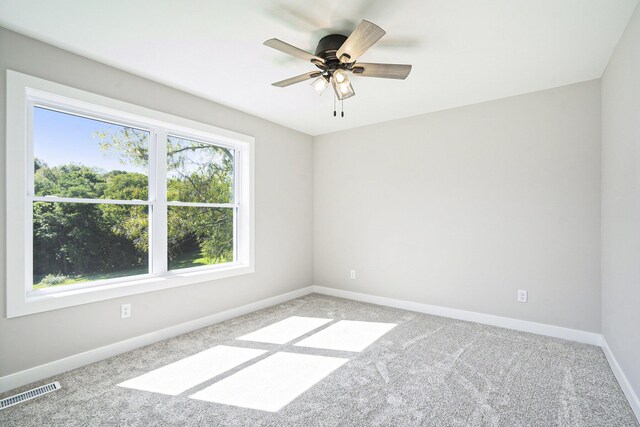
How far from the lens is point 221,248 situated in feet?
12.7

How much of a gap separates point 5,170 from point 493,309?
4.55m

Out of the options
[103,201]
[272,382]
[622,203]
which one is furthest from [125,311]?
[622,203]

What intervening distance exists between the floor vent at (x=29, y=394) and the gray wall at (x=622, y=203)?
3879 mm

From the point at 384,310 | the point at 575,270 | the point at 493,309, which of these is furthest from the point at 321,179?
the point at 575,270

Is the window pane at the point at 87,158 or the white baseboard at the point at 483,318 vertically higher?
the window pane at the point at 87,158

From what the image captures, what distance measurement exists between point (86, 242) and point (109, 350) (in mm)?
952

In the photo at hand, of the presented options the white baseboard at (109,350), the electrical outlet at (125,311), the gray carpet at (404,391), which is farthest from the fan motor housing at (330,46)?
the white baseboard at (109,350)

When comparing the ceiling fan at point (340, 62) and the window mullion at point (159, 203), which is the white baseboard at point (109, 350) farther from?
the ceiling fan at point (340, 62)

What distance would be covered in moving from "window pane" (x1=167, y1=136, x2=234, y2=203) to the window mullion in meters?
0.09

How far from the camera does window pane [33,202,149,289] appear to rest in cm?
247

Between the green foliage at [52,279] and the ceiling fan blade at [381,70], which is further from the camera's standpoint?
the green foliage at [52,279]

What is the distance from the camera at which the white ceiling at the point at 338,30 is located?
1.97 meters

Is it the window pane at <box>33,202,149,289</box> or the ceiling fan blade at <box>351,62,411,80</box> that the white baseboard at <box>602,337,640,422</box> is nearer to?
the ceiling fan blade at <box>351,62,411,80</box>

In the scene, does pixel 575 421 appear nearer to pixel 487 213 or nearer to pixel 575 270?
pixel 575 270
